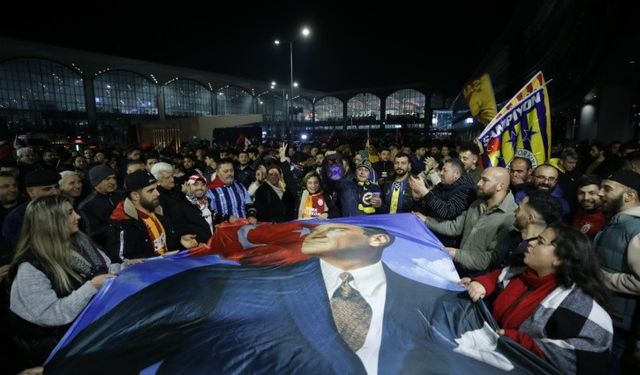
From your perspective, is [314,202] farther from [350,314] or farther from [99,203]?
[350,314]

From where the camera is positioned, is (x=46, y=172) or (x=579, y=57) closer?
(x=46, y=172)

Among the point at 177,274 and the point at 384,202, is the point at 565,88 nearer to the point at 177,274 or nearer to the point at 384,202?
the point at 384,202

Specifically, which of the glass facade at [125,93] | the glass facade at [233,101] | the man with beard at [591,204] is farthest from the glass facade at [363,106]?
the man with beard at [591,204]

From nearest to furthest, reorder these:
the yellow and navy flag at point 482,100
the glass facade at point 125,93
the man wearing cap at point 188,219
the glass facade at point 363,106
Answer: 1. the man wearing cap at point 188,219
2. the yellow and navy flag at point 482,100
3. the glass facade at point 125,93
4. the glass facade at point 363,106

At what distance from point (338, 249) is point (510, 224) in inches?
70.2

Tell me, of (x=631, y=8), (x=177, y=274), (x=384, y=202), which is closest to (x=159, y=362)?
(x=177, y=274)

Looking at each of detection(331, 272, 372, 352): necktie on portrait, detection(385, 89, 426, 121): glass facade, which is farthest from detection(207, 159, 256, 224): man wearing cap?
detection(385, 89, 426, 121): glass facade

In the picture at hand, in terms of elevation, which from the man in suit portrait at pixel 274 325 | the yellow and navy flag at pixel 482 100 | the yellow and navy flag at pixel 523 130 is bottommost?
the man in suit portrait at pixel 274 325

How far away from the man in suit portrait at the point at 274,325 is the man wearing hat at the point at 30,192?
8.33 feet

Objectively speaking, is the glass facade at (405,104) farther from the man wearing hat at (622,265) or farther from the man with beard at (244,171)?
the man wearing hat at (622,265)

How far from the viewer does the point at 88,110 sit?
50.3 m

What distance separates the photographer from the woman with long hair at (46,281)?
2367 mm

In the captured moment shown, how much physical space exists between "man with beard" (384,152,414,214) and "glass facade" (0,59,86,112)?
56031 mm

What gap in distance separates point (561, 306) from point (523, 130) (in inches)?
164
